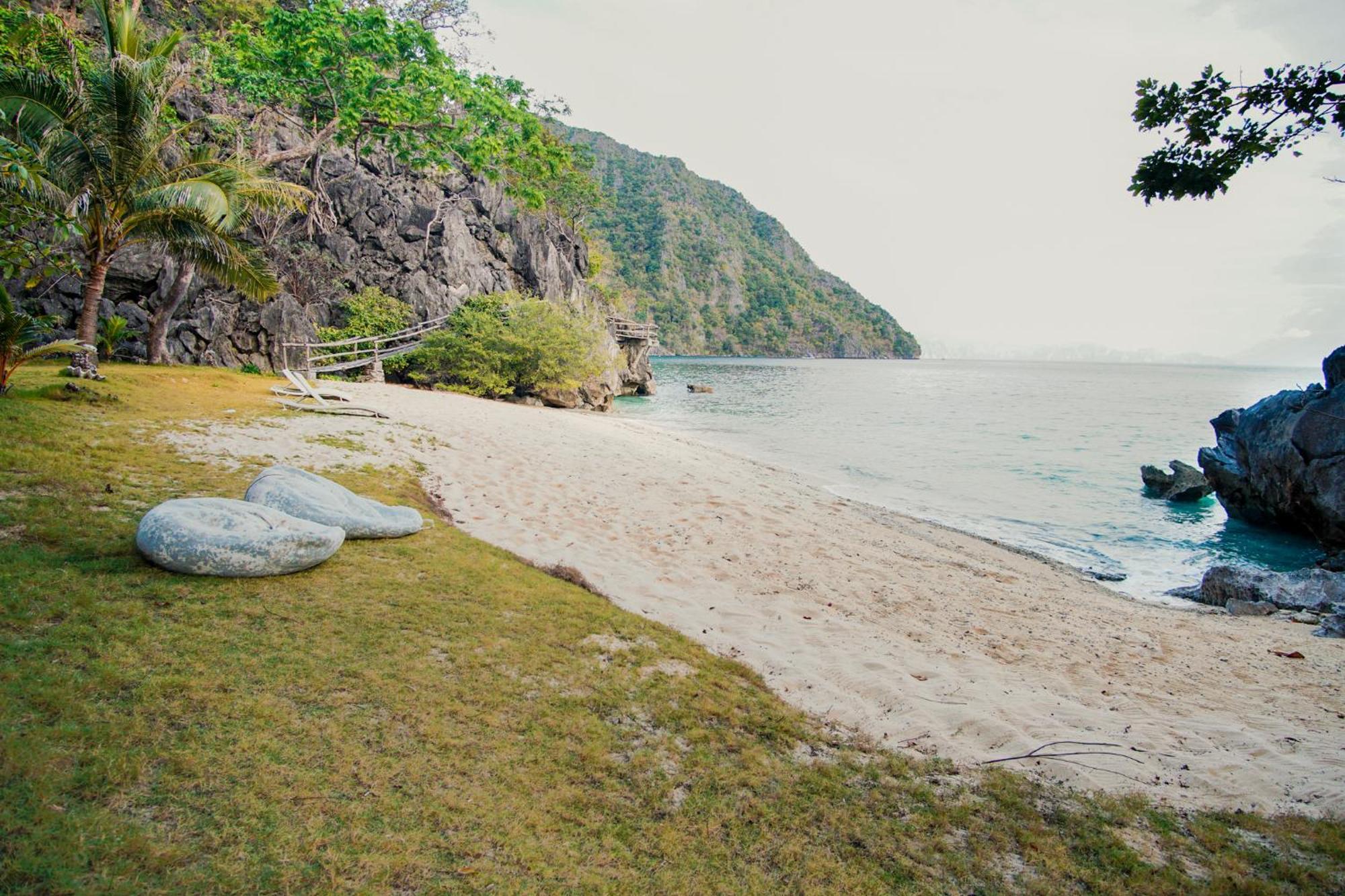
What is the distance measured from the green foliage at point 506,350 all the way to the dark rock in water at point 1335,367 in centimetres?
2325

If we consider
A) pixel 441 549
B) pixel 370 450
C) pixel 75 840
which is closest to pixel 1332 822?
pixel 75 840

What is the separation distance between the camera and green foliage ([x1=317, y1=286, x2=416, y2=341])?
23.5 metres

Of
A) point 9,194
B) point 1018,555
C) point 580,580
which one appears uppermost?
point 9,194

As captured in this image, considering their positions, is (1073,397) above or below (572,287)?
below

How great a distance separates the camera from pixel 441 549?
19.5ft

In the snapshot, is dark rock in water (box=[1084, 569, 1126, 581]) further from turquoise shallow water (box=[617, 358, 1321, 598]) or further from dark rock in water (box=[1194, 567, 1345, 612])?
dark rock in water (box=[1194, 567, 1345, 612])

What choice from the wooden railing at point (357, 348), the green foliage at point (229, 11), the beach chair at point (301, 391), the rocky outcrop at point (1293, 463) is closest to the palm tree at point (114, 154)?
the beach chair at point (301, 391)

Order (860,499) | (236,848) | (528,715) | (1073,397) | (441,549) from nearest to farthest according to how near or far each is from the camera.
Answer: (236,848) < (528,715) < (441,549) < (860,499) < (1073,397)

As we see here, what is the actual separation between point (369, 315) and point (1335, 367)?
2876 centimetres

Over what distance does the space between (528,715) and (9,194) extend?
398 cm

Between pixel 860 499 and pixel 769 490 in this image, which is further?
pixel 860 499

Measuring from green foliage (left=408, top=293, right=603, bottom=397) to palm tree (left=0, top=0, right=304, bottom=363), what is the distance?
1343 centimetres

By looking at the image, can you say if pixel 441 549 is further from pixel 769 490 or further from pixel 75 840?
pixel 769 490

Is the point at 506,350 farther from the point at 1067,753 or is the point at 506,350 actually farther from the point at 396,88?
the point at 1067,753
